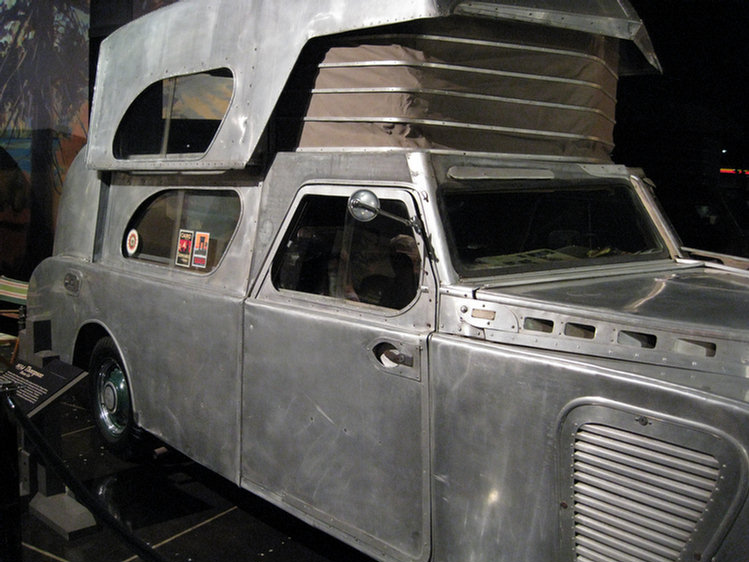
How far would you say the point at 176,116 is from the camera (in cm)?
461

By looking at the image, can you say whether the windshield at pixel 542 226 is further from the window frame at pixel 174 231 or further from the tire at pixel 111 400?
the tire at pixel 111 400

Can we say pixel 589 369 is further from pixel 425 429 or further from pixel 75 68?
pixel 75 68

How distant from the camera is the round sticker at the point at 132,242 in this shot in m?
4.93

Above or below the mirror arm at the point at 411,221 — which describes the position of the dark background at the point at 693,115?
above

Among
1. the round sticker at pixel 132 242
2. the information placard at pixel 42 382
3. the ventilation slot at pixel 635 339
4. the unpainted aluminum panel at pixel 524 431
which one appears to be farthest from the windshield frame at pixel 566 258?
the round sticker at pixel 132 242

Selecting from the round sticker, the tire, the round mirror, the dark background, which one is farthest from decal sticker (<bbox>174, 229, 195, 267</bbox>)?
the dark background

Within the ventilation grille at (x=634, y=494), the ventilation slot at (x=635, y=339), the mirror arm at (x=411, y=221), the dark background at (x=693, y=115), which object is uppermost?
the dark background at (x=693, y=115)

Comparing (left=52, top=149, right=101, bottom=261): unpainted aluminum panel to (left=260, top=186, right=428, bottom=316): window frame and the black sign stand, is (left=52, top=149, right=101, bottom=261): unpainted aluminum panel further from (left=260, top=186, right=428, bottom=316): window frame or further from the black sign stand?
(left=260, top=186, right=428, bottom=316): window frame

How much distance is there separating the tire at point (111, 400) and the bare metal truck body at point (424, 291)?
→ 0.20 ft

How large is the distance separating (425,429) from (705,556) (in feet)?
3.50

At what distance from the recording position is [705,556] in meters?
2.22

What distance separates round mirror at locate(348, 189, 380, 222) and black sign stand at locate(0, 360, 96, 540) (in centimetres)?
201

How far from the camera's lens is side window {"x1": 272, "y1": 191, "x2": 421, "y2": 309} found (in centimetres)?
323

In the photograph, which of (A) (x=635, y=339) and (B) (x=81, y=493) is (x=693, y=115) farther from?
(B) (x=81, y=493)
